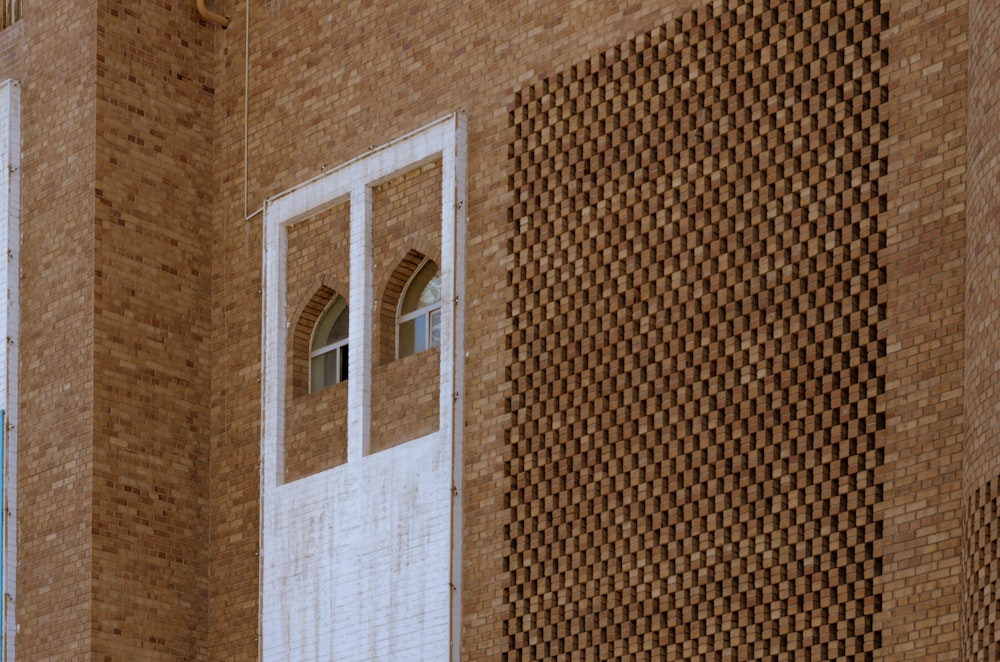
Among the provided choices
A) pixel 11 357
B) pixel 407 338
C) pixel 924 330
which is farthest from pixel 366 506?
pixel 924 330

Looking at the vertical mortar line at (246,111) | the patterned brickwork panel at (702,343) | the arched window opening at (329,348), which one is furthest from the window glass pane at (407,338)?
the vertical mortar line at (246,111)

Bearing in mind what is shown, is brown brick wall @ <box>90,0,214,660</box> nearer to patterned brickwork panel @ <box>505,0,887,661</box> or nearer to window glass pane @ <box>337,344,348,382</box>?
window glass pane @ <box>337,344,348,382</box>

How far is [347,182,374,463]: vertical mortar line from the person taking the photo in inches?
762

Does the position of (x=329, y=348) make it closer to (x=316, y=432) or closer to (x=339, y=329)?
(x=339, y=329)

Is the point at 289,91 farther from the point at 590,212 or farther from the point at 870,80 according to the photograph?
the point at 870,80

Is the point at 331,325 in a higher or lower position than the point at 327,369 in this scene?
higher

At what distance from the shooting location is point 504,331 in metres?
18.4

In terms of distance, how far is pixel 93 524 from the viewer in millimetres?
19969

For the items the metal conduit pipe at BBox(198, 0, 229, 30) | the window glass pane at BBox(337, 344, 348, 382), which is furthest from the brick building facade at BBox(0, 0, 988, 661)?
the metal conduit pipe at BBox(198, 0, 229, 30)

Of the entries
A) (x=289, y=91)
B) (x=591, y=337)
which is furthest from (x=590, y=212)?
(x=289, y=91)

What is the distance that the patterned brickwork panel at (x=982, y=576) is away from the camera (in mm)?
13648

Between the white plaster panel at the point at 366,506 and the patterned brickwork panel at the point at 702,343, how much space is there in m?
0.60

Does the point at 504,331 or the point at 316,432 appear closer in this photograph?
the point at 504,331

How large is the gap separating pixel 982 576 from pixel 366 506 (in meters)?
6.40
